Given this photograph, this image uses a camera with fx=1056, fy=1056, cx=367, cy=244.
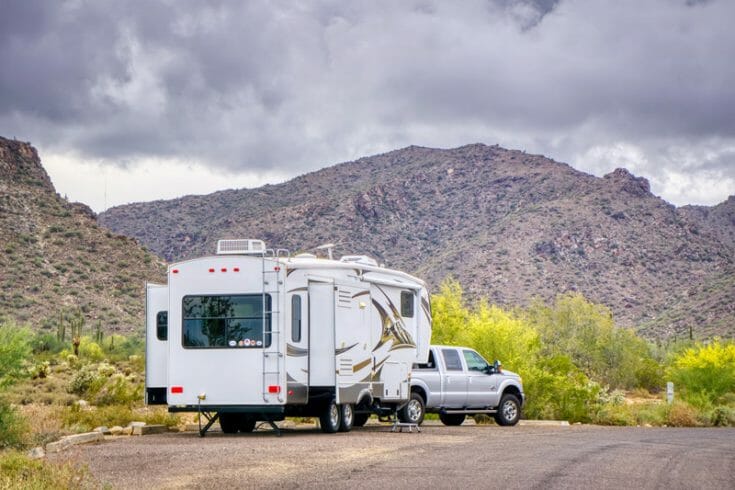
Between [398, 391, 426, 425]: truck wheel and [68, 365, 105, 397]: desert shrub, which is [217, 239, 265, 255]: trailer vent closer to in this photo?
[398, 391, 426, 425]: truck wheel

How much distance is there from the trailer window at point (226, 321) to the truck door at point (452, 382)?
6394 millimetres

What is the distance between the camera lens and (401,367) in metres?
22.0

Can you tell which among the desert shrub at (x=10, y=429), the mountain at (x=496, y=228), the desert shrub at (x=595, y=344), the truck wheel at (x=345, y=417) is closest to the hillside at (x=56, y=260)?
the mountain at (x=496, y=228)

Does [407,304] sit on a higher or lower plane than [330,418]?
higher

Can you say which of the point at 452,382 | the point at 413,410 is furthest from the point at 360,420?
the point at 452,382

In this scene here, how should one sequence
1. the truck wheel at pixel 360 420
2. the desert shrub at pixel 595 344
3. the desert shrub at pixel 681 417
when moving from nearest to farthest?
the truck wheel at pixel 360 420 < the desert shrub at pixel 681 417 < the desert shrub at pixel 595 344

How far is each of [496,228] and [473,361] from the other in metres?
57.5

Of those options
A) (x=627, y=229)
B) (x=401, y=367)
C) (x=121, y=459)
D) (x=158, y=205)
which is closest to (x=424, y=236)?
(x=627, y=229)

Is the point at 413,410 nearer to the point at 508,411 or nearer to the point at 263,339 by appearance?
the point at 508,411

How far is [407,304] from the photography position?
75.2 ft

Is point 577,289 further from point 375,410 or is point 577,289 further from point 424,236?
point 375,410

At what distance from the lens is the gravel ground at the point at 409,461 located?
12516 mm

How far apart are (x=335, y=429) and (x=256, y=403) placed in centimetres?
215

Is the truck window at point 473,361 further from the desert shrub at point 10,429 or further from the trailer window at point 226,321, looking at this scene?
the desert shrub at point 10,429
